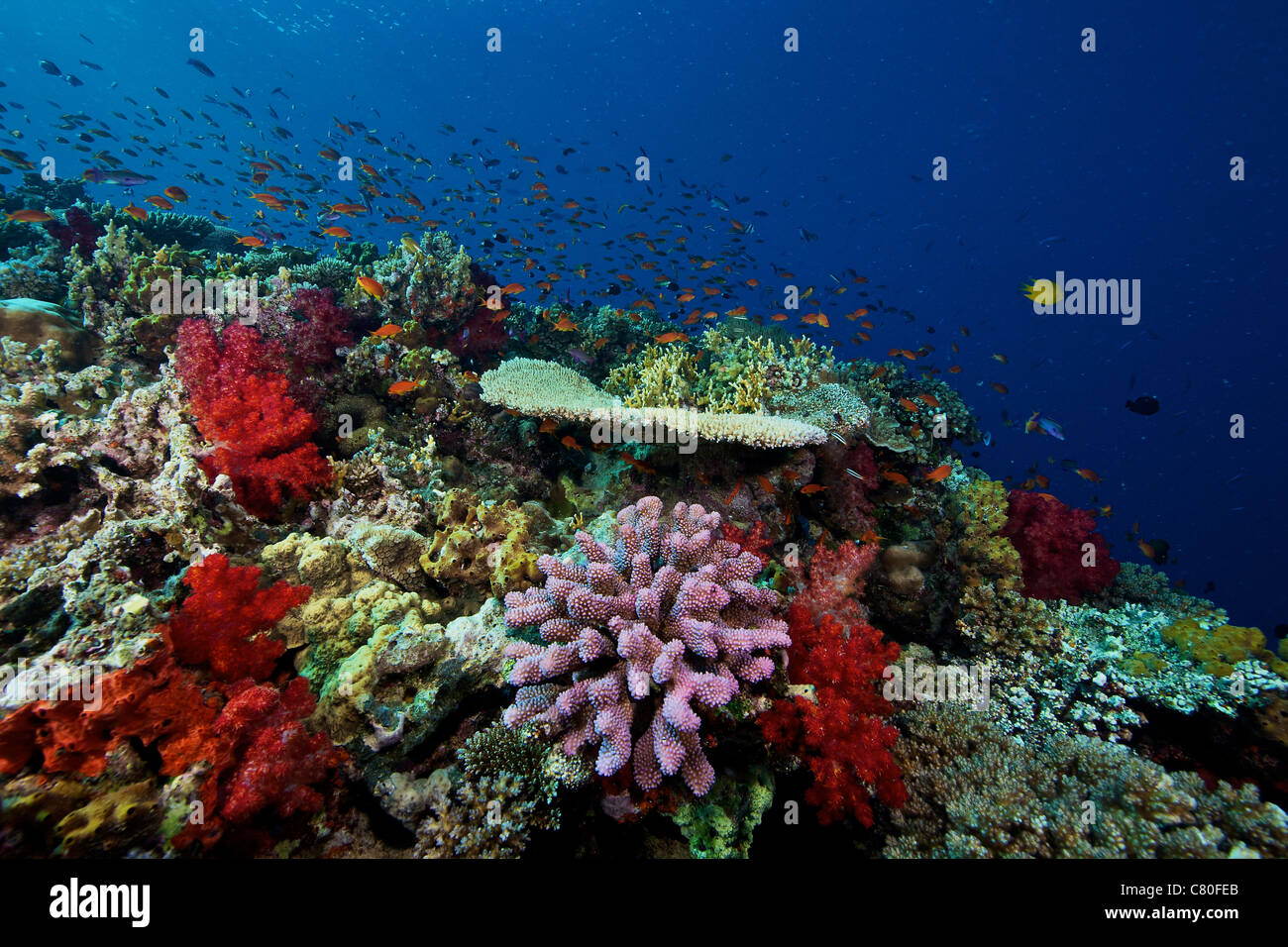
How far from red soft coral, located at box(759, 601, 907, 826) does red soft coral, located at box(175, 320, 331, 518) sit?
5.03 metres

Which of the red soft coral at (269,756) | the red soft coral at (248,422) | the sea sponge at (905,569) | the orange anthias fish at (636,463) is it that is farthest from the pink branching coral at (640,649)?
the red soft coral at (248,422)

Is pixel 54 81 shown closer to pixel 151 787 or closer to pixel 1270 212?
pixel 151 787

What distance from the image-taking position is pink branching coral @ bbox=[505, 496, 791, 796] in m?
2.51

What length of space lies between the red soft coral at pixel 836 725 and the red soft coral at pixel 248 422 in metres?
5.03

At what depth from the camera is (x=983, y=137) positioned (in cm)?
6862

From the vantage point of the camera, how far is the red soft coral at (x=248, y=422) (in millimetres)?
4855

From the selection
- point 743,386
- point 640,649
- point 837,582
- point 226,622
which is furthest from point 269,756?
point 743,386

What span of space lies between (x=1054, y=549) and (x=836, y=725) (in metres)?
6.37

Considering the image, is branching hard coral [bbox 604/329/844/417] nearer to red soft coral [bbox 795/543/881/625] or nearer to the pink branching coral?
red soft coral [bbox 795/543/881/625]

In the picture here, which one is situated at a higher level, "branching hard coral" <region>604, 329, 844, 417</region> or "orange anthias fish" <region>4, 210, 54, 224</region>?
"orange anthias fish" <region>4, 210, 54, 224</region>

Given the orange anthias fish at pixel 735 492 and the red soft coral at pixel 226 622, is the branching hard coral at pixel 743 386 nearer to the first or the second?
the orange anthias fish at pixel 735 492

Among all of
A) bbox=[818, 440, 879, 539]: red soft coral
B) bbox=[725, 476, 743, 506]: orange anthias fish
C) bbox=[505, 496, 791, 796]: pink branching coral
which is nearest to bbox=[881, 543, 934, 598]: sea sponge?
bbox=[818, 440, 879, 539]: red soft coral

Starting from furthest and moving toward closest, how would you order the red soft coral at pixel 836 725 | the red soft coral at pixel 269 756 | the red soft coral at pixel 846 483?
the red soft coral at pixel 846 483 → the red soft coral at pixel 836 725 → the red soft coral at pixel 269 756

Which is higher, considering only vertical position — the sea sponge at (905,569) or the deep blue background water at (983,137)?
the deep blue background water at (983,137)
